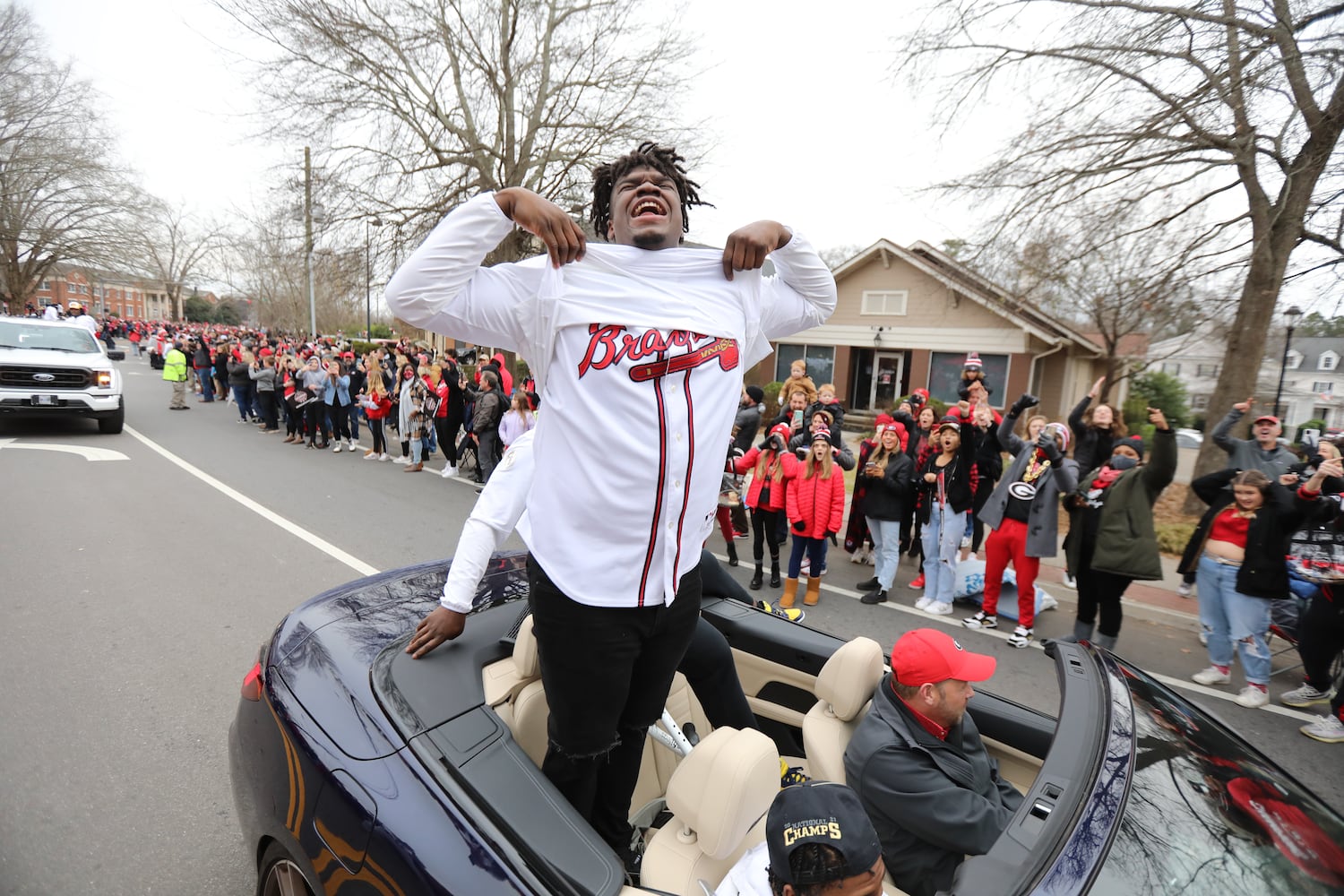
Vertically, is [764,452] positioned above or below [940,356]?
below

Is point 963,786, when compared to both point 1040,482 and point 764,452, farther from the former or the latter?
point 764,452

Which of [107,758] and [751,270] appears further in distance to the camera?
[107,758]

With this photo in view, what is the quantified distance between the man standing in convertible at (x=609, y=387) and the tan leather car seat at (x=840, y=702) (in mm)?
970

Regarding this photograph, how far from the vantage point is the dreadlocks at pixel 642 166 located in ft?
5.35

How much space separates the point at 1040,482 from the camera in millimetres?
5305

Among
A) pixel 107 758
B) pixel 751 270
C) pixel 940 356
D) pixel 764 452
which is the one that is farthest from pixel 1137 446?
pixel 940 356

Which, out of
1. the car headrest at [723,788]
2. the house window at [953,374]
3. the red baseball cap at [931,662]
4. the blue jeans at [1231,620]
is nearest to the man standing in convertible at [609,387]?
the car headrest at [723,788]

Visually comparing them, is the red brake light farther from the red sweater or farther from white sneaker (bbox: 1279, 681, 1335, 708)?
white sneaker (bbox: 1279, 681, 1335, 708)

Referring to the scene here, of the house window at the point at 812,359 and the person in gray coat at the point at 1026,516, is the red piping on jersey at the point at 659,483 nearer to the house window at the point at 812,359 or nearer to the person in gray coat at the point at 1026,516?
the person in gray coat at the point at 1026,516

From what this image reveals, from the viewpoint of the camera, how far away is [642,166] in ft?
5.28

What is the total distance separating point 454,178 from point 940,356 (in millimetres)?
16240

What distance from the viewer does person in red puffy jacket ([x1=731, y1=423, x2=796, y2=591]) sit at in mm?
6188

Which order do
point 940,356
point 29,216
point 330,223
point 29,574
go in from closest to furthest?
point 29,574 → point 330,223 → point 940,356 → point 29,216

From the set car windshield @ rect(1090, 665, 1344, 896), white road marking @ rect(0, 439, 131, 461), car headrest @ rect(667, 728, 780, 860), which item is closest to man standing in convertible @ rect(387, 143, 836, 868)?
car headrest @ rect(667, 728, 780, 860)
